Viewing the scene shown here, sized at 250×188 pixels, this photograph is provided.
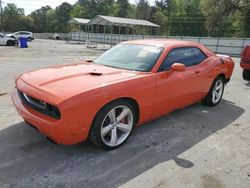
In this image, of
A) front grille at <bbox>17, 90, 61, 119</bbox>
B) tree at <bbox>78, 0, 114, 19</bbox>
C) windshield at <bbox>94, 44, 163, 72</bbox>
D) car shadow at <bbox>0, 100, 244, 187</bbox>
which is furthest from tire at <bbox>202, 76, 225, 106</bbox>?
tree at <bbox>78, 0, 114, 19</bbox>

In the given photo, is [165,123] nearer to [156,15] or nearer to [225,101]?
[225,101]

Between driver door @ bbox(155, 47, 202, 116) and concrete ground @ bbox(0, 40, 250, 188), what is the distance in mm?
416

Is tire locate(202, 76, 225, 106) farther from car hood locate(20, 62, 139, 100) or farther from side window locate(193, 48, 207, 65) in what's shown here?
car hood locate(20, 62, 139, 100)

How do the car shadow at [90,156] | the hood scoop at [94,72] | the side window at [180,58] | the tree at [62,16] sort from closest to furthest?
the car shadow at [90,156] < the hood scoop at [94,72] < the side window at [180,58] < the tree at [62,16]

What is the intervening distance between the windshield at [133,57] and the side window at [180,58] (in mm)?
190

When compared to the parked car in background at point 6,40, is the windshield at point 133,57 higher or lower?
higher

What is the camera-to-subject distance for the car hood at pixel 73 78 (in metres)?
3.25

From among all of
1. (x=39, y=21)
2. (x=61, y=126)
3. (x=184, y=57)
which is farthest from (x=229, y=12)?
(x=39, y=21)

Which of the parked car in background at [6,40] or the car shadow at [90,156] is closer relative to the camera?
the car shadow at [90,156]

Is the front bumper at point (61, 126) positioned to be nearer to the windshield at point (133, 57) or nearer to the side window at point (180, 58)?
the windshield at point (133, 57)

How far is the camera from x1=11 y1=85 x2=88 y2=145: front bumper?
10.0 feet

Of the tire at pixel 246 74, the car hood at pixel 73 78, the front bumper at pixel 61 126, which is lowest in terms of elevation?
the tire at pixel 246 74

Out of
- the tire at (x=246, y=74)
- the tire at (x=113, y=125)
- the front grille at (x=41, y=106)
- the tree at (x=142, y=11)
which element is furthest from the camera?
the tree at (x=142, y=11)

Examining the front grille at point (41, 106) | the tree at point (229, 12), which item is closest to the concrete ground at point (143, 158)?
the front grille at point (41, 106)
